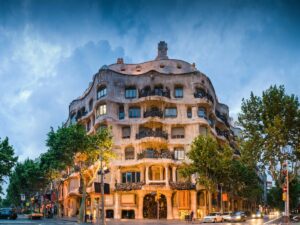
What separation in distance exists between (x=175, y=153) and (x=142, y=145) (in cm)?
516

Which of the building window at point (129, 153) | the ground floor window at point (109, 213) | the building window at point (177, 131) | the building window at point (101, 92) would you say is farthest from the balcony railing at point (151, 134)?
the ground floor window at point (109, 213)

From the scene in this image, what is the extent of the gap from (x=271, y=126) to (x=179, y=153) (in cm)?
2829

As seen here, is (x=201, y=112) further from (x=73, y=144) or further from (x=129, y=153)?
(x=73, y=144)

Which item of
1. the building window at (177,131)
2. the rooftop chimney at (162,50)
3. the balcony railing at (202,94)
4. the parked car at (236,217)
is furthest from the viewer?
the rooftop chimney at (162,50)

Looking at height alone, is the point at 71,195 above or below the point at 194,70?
below

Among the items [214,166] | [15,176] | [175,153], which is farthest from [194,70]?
[15,176]

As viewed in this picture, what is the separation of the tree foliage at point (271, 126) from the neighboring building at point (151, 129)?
22273 millimetres

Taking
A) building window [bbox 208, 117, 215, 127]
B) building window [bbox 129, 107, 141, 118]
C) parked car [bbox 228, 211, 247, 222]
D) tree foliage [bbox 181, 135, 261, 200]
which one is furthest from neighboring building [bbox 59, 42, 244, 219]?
parked car [bbox 228, 211, 247, 222]

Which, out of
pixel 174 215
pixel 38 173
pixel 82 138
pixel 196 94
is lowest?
pixel 174 215

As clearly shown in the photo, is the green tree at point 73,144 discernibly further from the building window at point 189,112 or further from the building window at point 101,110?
the building window at point 189,112

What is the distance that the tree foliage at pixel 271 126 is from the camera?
126ft

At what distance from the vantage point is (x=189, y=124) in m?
65.7

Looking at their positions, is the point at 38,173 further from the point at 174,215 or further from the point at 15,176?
the point at 174,215

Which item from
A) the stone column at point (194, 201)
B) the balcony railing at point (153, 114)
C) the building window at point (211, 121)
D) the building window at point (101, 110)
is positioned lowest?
the stone column at point (194, 201)
